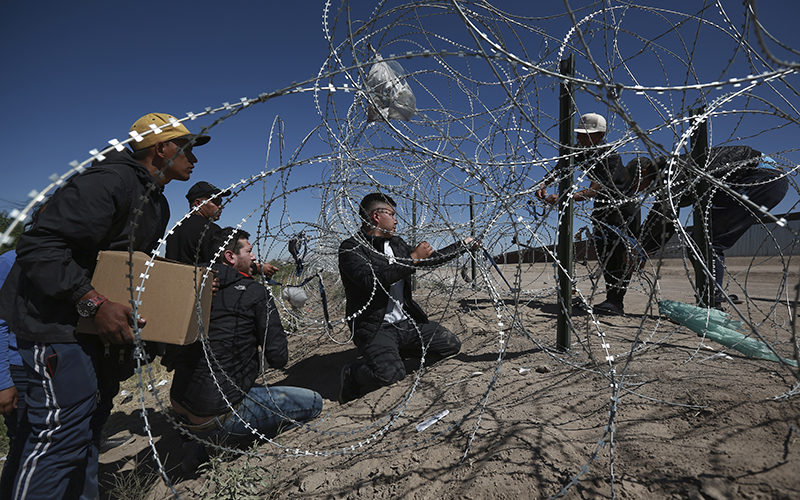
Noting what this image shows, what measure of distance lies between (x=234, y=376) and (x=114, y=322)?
1.13 metres

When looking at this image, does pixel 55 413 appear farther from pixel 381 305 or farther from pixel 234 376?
pixel 381 305

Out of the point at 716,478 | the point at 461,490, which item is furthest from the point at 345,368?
the point at 716,478

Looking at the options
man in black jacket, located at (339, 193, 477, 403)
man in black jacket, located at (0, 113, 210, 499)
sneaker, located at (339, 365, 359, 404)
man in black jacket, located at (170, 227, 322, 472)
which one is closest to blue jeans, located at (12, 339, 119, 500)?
man in black jacket, located at (0, 113, 210, 499)

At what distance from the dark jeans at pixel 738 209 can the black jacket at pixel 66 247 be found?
4829 millimetres

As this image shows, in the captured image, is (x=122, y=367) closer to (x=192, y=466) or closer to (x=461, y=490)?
(x=192, y=466)

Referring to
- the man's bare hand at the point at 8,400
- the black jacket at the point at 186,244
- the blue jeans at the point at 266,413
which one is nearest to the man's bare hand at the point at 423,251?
the blue jeans at the point at 266,413

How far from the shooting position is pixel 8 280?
1.76 meters

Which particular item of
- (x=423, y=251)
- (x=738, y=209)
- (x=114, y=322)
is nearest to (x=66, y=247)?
(x=114, y=322)

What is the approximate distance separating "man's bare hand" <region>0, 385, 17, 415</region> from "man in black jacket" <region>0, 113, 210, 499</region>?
575 millimetres

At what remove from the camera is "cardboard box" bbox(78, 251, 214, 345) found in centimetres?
170

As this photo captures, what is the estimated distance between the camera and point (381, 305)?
3.34 meters

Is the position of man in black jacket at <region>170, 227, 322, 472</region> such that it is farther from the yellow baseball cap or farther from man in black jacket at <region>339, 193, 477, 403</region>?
the yellow baseball cap

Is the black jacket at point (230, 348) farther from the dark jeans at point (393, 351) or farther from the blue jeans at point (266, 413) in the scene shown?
the dark jeans at point (393, 351)

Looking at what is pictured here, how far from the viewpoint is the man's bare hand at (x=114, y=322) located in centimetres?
162
